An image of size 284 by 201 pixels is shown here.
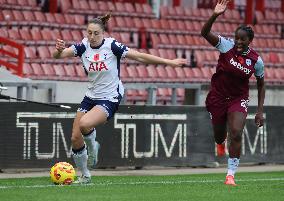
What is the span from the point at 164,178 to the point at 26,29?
36.6ft

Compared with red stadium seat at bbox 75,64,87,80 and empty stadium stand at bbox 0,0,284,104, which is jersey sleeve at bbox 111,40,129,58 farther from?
red stadium seat at bbox 75,64,87,80

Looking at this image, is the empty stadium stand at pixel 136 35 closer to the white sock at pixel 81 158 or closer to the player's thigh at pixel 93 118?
the white sock at pixel 81 158

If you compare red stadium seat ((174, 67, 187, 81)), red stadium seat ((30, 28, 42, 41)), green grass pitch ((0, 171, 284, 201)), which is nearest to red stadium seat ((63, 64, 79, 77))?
red stadium seat ((30, 28, 42, 41))

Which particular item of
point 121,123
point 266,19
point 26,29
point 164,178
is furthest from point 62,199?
point 266,19

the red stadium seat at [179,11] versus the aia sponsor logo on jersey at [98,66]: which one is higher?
the red stadium seat at [179,11]

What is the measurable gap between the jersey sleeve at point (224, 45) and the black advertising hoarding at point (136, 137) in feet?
13.6

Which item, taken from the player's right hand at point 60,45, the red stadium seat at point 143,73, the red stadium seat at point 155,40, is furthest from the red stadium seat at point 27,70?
the player's right hand at point 60,45

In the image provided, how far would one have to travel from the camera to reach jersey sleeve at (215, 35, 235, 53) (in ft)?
47.3

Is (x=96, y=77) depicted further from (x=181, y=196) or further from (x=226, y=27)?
(x=226, y=27)

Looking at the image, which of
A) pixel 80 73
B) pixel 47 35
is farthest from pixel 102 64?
pixel 47 35

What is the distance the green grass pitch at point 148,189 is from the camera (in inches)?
487

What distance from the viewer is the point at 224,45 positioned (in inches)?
570

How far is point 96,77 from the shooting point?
1425cm

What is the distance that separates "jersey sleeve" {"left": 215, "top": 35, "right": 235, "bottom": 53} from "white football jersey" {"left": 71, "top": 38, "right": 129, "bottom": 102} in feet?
4.05
